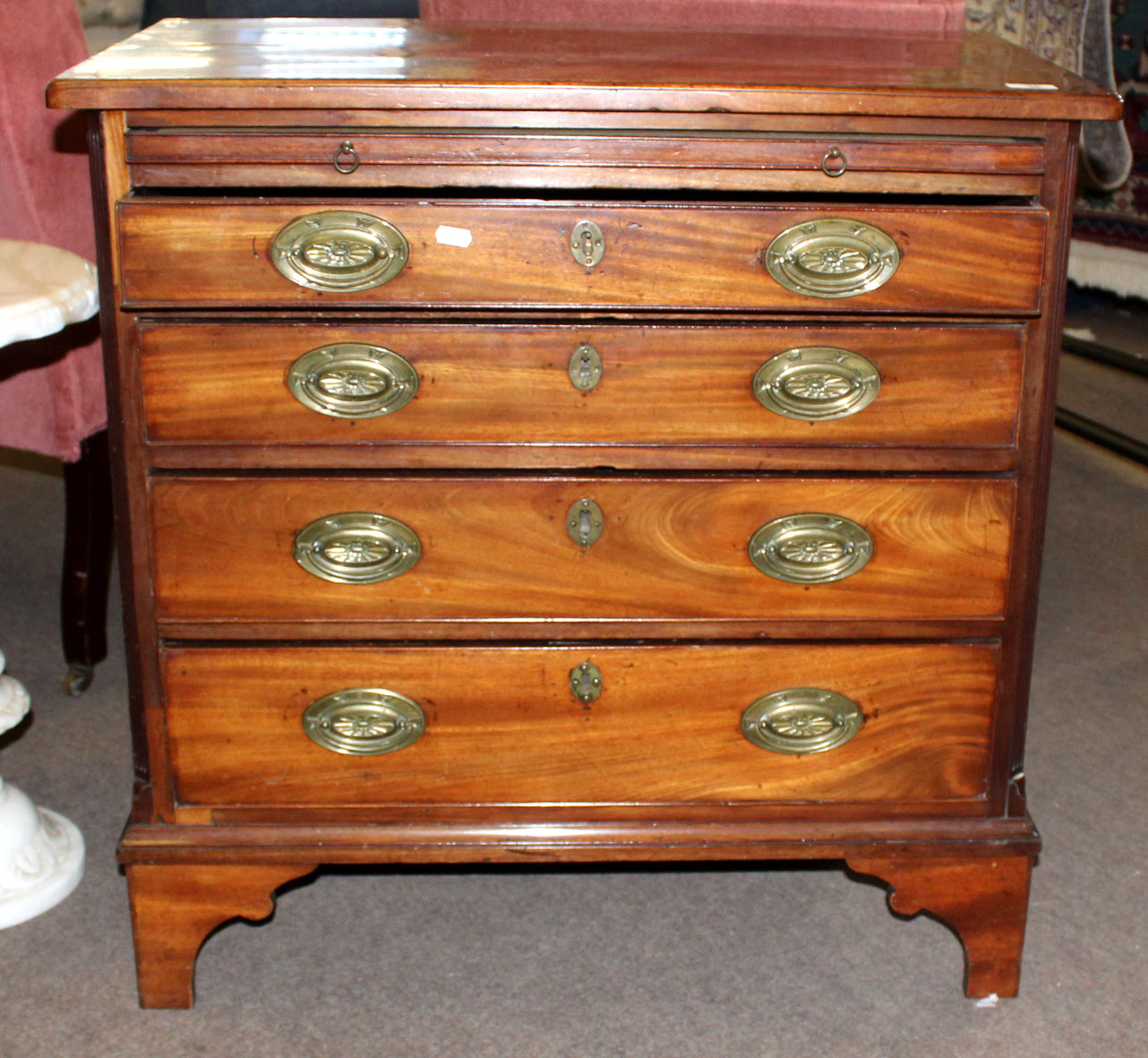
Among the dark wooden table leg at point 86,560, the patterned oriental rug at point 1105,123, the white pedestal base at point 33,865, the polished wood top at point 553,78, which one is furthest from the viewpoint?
the patterned oriental rug at point 1105,123

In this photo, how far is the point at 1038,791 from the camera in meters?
1.88

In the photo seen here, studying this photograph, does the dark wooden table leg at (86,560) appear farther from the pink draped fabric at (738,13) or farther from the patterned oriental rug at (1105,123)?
the patterned oriental rug at (1105,123)

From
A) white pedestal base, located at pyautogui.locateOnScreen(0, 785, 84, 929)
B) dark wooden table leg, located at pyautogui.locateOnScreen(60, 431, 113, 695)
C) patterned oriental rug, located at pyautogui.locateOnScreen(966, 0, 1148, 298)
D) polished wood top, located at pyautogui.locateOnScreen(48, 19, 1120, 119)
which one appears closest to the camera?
polished wood top, located at pyautogui.locateOnScreen(48, 19, 1120, 119)

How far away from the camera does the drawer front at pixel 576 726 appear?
1397 millimetres

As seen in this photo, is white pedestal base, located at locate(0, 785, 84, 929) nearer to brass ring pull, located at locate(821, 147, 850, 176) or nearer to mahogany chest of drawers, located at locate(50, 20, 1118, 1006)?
mahogany chest of drawers, located at locate(50, 20, 1118, 1006)

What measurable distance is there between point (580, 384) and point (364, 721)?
397mm

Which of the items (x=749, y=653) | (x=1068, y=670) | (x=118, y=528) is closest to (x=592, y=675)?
(x=749, y=653)

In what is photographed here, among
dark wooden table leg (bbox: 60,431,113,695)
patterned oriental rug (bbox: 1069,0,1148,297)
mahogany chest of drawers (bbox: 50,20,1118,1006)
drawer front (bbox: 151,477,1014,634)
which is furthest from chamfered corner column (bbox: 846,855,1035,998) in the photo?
patterned oriental rug (bbox: 1069,0,1148,297)

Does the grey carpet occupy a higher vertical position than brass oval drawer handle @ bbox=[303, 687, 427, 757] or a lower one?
lower

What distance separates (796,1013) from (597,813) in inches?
11.8

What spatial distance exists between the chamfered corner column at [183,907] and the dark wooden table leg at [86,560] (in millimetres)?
707

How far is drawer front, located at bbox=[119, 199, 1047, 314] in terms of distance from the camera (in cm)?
124

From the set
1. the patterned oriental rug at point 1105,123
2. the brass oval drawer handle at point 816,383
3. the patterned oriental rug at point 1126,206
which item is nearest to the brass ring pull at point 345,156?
the brass oval drawer handle at point 816,383

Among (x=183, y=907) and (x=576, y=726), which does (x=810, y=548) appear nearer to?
(x=576, y=726)
